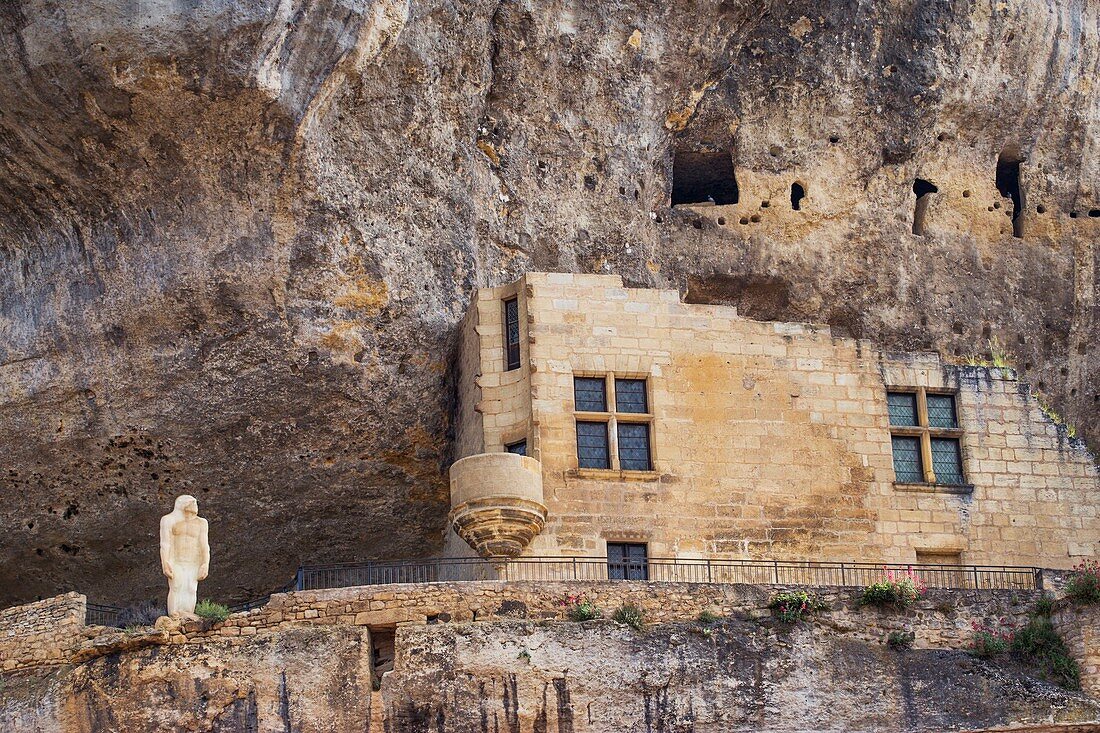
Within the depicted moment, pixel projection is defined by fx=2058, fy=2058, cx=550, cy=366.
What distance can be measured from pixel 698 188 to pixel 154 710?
18.3 m

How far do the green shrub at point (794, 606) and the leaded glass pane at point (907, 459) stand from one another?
446cm

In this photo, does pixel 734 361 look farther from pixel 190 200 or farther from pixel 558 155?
pixel 190 200

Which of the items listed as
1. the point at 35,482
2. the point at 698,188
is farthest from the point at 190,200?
the point at 698,188

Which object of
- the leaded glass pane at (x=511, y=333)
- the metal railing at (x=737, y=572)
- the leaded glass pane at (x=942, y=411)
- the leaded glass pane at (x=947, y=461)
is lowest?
the metal railing at (x=737, y=572)

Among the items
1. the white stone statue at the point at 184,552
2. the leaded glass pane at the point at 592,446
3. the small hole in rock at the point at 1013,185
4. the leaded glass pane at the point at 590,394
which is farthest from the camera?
the small hole in rock at the point at 1013,185

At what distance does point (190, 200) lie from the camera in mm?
35750

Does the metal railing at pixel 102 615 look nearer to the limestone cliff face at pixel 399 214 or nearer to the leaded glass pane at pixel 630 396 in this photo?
the limestone cliff face at pixel 399 214

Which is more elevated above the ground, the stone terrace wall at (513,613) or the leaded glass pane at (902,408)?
the leaded glass pane at (902,408)

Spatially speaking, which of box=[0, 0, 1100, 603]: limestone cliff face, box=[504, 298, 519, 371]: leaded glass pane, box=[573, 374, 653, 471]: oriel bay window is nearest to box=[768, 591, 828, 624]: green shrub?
box=[573, 374, 653, 471]: oriel bay window

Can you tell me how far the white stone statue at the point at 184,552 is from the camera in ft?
108

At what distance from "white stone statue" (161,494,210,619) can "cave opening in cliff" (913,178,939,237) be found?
17135mm

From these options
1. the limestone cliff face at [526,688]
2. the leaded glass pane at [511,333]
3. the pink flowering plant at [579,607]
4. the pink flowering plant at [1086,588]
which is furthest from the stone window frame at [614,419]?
the pink flowering plant at [1086,588]

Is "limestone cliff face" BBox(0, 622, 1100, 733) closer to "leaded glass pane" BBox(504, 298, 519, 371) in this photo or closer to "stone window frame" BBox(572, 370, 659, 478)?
"stone window frame" BBox(572, 370, 659, 478)

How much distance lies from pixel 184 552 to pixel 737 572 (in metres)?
9.23
